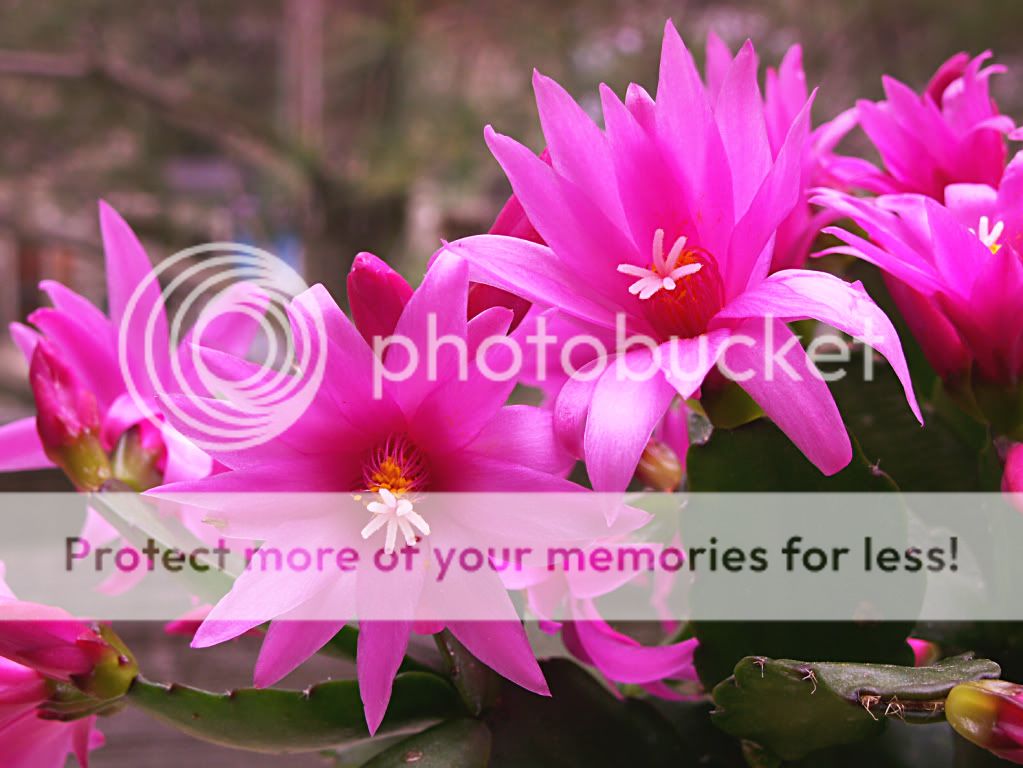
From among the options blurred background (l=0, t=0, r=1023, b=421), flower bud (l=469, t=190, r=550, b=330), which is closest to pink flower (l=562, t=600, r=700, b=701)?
flower bud (l=469, t=190, r=550, b=330)

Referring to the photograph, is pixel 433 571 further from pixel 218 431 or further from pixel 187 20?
pixel 187 20

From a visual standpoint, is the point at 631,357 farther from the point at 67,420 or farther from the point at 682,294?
the point at 67,420

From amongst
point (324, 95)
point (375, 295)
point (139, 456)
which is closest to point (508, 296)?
point (375, 295)

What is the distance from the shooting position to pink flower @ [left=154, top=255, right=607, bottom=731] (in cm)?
22

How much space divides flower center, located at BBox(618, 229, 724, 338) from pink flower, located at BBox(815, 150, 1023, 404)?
0.03 meters

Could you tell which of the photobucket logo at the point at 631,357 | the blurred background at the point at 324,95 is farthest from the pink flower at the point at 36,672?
the blurred background at the point at 324,95

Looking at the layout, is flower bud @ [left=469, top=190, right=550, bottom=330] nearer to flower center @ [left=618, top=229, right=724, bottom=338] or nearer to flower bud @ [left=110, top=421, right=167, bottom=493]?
flower center @ [left=618, top=229, right=724, bottom=338]

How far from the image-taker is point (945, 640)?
0.31m

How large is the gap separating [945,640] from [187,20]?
2.66 metres

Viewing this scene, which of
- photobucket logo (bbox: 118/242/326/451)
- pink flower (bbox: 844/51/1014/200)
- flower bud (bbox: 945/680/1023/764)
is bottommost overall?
flower bud (bbox: 945/680/1023/764)

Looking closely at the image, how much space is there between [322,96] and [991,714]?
274 centimetres

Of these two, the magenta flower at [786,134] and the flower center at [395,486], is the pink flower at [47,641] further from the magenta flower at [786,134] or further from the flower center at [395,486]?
the magenta flower at [786,134]

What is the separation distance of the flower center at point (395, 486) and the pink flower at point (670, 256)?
0.14 feet

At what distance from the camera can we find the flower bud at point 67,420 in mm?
299
